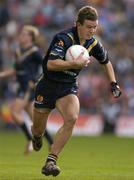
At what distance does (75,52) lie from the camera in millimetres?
10742

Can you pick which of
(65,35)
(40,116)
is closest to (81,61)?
(65,35)

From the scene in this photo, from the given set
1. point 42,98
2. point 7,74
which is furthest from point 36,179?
point 7,74

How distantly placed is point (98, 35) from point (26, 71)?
421 inches

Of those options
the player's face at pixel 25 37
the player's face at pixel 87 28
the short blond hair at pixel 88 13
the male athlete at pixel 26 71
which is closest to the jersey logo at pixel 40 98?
the player's face at pixel 87 28

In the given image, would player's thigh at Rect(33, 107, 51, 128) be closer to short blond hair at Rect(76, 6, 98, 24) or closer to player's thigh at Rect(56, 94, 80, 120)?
player's thigh at Rect(56, 94, 80, 120)

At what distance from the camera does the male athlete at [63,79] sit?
10.8m

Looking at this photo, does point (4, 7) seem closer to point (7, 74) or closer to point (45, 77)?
point (7, 74)

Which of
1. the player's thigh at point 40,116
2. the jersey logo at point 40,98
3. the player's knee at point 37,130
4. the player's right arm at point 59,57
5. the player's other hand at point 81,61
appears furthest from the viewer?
the player's knee at point 37,130

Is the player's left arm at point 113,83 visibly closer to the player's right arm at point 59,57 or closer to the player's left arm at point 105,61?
the player's left arm at point 105,61

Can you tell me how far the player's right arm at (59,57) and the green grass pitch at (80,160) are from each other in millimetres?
1660

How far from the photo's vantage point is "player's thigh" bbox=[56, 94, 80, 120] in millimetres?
11000

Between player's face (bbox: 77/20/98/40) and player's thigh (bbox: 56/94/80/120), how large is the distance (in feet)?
2.97

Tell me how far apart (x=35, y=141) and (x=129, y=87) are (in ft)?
44.8

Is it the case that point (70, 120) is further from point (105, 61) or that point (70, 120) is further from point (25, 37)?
point (25, 37)
